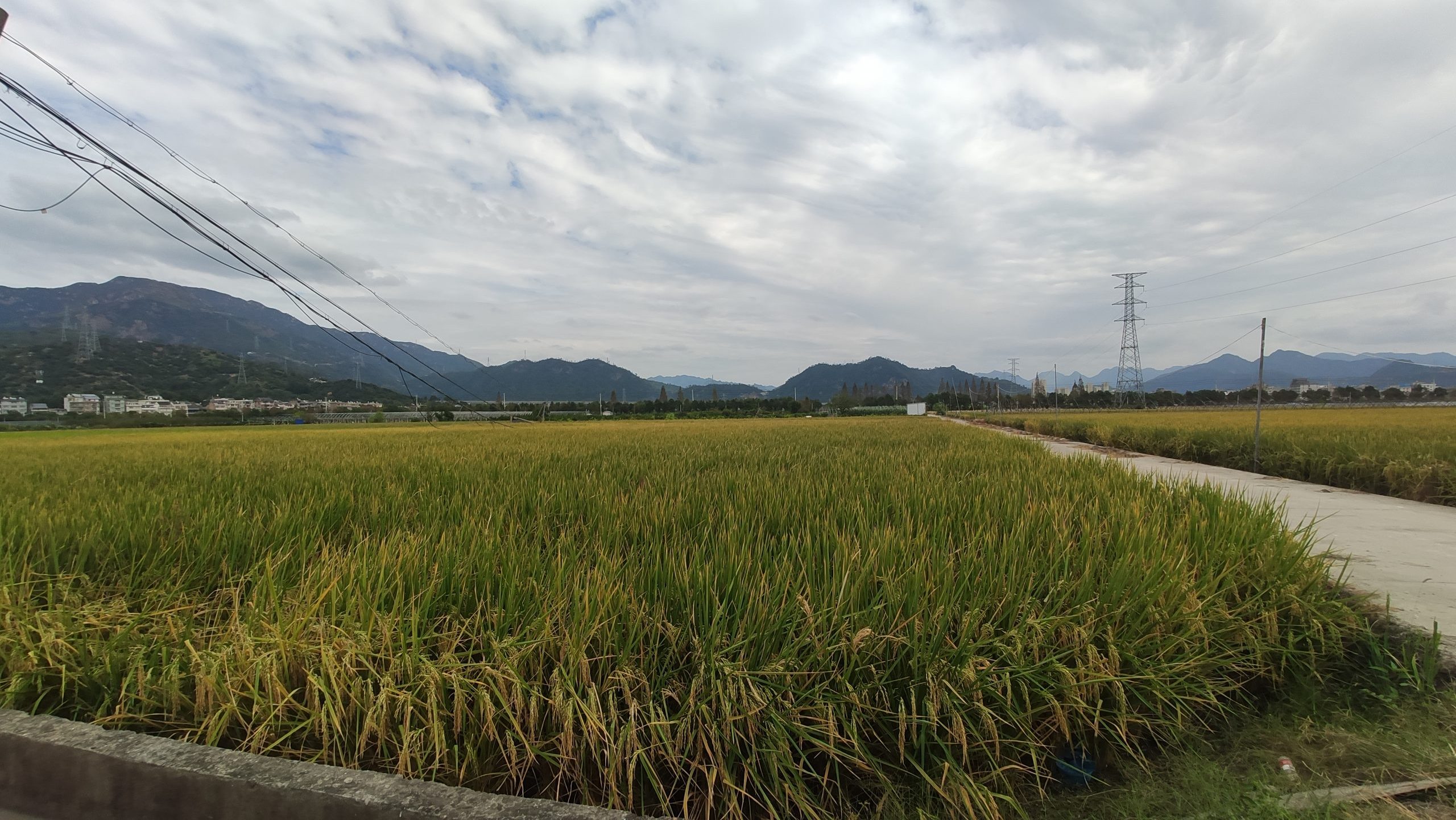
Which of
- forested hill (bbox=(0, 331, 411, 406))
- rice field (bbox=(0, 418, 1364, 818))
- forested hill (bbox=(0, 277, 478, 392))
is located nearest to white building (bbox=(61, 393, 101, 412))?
forested hill (bbox=(0, 331, 411, 406))

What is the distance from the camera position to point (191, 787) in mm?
1389

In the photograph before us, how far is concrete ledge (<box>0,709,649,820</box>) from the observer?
1283 millimetres

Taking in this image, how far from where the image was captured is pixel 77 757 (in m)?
1.49

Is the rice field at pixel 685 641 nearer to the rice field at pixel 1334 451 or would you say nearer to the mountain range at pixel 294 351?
the rice field at pixel 1334 451

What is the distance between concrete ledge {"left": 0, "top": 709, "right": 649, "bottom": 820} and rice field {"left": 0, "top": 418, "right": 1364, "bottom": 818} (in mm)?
111

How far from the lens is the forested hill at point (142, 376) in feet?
180

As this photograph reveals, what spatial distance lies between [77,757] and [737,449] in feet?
24.6

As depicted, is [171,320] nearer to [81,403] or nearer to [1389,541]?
[81,403]

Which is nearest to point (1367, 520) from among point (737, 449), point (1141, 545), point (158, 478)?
point (1141, 545)

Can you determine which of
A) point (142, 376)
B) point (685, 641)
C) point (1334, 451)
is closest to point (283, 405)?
point (142, 376)

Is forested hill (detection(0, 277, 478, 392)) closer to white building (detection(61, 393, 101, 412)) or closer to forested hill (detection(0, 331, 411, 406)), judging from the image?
forested hill (detection(0, 331, 411, 406))

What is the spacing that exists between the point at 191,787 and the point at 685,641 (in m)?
1.29

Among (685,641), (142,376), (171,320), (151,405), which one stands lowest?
(151,405)

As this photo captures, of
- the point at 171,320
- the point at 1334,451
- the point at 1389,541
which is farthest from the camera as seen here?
the point at 171,320
